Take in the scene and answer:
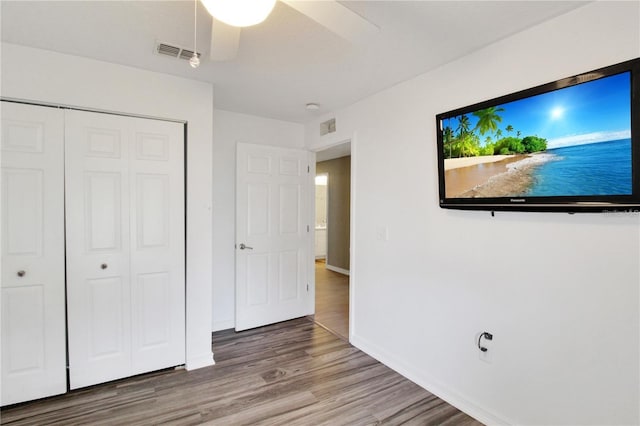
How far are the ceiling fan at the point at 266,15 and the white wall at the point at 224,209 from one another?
2024mm

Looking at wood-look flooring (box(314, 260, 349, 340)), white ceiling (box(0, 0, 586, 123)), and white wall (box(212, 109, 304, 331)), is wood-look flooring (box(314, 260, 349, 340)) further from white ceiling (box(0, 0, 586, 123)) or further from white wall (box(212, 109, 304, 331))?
white ceiling (box(0, 0, 586, 123))

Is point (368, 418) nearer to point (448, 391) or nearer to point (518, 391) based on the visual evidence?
point (448, 391)

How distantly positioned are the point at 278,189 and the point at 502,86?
247cm

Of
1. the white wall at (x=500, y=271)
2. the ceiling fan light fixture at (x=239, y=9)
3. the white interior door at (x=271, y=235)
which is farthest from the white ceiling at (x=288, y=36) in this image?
the white interior door at (x=271, y=235)

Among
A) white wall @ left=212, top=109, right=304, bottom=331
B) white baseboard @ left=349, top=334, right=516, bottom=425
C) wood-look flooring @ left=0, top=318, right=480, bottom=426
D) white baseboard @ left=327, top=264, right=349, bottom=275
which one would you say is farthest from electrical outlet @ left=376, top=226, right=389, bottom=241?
white baseboard @ left=327, top=264, right=349, bottom=275

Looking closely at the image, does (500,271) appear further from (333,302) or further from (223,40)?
(333,302)

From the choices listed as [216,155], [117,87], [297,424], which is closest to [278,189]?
[216,155]

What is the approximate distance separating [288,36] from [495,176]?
5.05ft

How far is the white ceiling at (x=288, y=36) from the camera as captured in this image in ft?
5.50

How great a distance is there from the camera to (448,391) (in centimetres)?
228

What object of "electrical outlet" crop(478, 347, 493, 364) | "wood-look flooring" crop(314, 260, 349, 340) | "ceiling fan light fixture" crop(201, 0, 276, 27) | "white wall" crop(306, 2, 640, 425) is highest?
"ceiling fan light fixture" crop(201, 0, 276, 27)

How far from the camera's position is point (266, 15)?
1.09 meters

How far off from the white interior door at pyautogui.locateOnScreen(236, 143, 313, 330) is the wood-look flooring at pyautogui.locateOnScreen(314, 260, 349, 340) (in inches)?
11.4

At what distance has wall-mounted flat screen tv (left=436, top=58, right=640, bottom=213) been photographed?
145 cm
